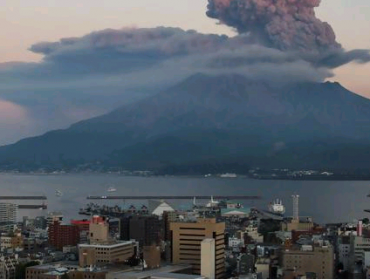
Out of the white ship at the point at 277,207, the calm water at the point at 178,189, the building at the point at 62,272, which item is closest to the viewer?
the building at the point at 62,272

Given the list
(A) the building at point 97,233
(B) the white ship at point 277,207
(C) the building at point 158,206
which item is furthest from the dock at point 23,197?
(A) the building at point 97,233

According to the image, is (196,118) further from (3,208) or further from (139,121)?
(3,208)

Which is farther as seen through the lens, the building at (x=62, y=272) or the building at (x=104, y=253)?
the building at (x=104, y=253)

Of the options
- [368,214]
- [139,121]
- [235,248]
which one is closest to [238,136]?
[139,121]

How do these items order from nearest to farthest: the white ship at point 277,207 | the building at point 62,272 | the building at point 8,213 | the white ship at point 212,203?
the building at point 62,272
the building at point 8,213
the white ship at point 277,207
the white ship at point 212,203

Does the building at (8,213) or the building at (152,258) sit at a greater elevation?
Result: the building at (8,213)

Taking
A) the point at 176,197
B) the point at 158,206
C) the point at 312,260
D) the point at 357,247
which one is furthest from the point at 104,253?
the point at 176,197

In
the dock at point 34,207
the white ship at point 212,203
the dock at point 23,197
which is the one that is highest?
the dock at point 23,197

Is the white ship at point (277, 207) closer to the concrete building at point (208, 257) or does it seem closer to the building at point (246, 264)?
the building at point (246, 264)
